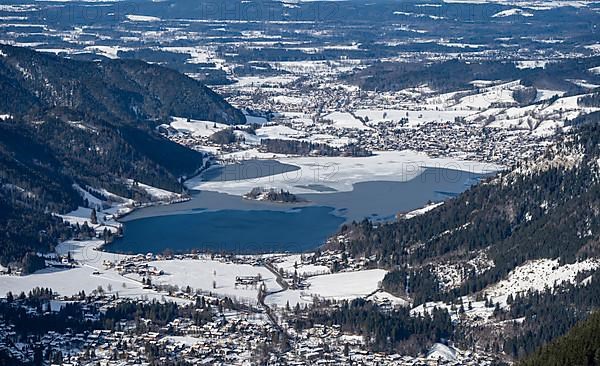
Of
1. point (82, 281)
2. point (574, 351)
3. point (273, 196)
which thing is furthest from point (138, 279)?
point (574, 351)

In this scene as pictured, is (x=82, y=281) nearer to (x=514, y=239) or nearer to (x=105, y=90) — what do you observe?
(x=514, y=239)

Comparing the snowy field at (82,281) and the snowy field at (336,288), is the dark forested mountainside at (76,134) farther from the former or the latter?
the snowy field at (336,288)

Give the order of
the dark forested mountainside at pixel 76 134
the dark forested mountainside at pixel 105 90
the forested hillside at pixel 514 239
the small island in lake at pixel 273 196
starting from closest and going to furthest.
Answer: the forested hillside at pixel 514 239
the dark forested mountainside at pixel 76 134
the small island in lake at pixel 273 196
the dark forested mountainside at pixel 105 90

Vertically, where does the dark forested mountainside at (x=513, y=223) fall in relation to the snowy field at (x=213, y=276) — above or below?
above

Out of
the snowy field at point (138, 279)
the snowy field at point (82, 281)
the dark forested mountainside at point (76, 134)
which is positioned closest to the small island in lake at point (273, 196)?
the dark forested mountainside at point (76, 134)

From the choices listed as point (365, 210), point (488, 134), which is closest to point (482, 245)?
point (365, 210)

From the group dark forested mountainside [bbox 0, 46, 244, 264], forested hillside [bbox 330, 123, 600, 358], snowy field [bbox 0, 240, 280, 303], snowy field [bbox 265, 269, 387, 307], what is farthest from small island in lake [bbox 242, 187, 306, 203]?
snowy field [bbox 265, 269, 387, 307]

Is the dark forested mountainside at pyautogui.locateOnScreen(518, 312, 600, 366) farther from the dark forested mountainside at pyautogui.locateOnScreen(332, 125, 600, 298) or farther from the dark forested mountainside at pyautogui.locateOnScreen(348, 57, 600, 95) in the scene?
the dark forested mountainside at pyautogui.locateOnScreen(348, 57, 600, 95)
